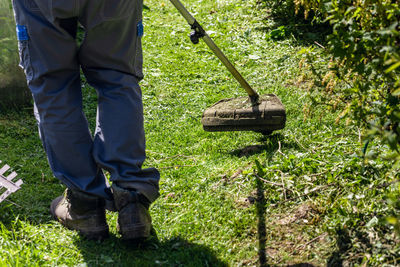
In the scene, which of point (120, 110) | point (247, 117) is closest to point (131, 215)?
point (120, 110)

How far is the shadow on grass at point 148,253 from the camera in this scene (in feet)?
9.23

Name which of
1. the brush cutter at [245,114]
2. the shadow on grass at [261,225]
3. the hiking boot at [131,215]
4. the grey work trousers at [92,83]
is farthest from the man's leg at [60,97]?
the brush cutter at [245,114]

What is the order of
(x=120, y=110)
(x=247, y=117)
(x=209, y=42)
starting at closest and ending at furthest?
(x=120, y=110), (x=209, y=42), (x=247, y=117)

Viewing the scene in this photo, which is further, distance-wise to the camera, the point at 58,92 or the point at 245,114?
the point at 245,114

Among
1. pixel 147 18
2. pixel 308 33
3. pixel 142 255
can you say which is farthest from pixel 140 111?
pixel 147 18

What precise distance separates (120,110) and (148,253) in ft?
2.39

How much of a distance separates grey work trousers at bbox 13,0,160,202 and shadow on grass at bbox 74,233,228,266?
0.26 meters

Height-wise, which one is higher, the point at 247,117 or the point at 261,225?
the point at 247,117

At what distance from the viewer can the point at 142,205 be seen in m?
2.87

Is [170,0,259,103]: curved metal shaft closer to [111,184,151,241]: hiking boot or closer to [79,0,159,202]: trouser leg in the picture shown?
[79,0,159,202]: trouser leg

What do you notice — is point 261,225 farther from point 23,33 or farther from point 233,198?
point 23,33

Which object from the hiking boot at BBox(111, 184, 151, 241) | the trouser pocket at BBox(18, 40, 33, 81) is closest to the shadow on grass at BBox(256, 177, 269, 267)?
the hiking boot at BBox(111, 184, 151, 241)

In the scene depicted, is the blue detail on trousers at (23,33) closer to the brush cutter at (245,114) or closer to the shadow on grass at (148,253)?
the shadow on grass at (148,253)

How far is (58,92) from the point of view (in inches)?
110
